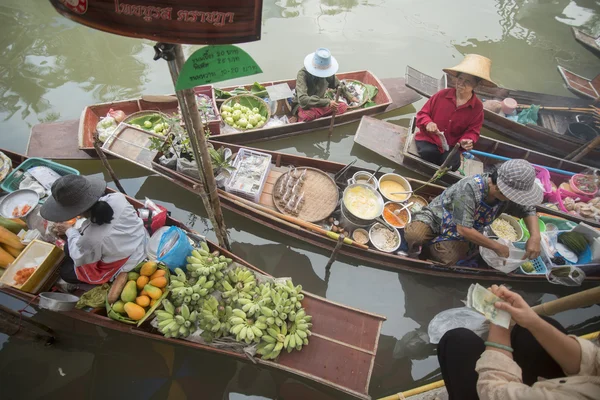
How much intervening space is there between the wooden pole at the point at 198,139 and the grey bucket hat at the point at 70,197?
1068 mm

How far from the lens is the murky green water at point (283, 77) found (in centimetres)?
391

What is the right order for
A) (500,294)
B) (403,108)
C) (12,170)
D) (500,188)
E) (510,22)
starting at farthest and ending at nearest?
1. (510,22)
2. (403,108)
3. (12,170)
4. (500,188)
5. (500,294)

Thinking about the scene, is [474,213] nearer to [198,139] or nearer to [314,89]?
[198,139]

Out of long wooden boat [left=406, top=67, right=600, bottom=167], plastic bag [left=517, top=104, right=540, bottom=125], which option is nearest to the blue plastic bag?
long wooden boat [left=406, top=67, right=600, bottom=167]

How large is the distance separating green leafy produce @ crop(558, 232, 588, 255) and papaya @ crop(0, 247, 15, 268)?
8.00 meters

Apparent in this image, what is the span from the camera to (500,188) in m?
3.26

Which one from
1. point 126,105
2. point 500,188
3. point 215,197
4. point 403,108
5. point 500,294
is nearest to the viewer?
point 500,294

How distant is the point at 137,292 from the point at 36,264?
1321mm

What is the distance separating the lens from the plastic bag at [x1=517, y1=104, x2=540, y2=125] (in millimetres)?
6840

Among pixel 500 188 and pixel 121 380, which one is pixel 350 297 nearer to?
pixel 500 188

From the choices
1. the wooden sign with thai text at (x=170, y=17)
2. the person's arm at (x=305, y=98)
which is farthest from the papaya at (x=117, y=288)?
the person's arm at (x=305, y=98)

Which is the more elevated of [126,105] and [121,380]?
[126,105]

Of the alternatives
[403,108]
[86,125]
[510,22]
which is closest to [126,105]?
[86,125]

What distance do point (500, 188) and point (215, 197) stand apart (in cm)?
332
